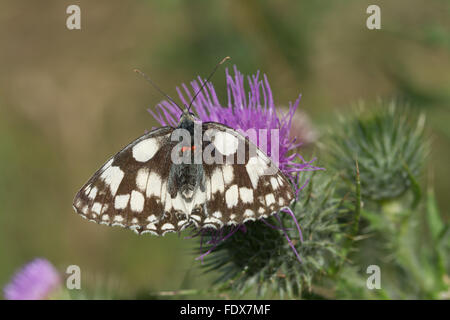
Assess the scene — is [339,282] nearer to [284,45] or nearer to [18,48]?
[284,45]

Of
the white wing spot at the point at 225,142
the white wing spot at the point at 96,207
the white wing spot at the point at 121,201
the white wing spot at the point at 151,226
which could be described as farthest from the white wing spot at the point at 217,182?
the white wing spot at the point at 96,207

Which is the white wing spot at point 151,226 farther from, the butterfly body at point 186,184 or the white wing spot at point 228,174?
the white wing spot at point 228,174

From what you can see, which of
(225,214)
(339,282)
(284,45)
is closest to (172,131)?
(225,214)

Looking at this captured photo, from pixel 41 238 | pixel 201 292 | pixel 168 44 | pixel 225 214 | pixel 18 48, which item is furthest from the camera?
pixel 18 48

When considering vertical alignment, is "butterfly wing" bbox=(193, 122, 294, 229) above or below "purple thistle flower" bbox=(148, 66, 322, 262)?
below

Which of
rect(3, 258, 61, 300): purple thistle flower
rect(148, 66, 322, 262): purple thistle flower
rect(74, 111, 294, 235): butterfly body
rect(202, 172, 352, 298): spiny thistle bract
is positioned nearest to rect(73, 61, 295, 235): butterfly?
rect(74, 111, 294, 235): butterfly body

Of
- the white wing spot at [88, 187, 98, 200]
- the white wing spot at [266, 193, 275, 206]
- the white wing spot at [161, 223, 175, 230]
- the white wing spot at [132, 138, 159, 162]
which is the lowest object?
the white wing spot at [161, 223, 175, 230]

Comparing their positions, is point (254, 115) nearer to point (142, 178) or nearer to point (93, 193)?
point (142, 178)

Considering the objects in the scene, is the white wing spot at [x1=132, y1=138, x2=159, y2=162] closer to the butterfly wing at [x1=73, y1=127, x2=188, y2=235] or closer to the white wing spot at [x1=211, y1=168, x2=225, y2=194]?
the butterfly wing at [x1=73, y1=127, x2=188, y2=235]
